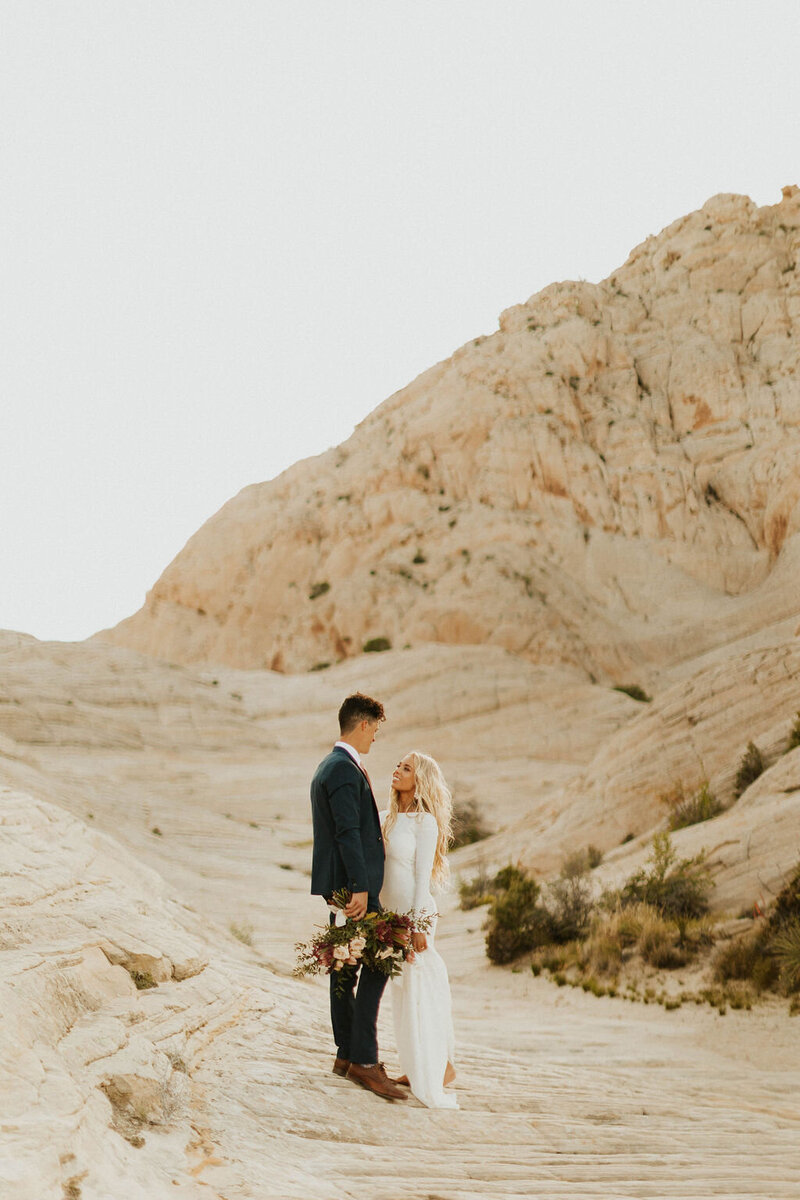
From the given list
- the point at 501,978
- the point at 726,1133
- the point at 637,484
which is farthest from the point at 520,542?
the point at 726,1133

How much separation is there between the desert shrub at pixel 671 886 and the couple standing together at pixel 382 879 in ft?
23.1

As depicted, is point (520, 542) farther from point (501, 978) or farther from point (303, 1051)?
point (303, 1051)

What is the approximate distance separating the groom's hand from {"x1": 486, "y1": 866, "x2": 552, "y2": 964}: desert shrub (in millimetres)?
8956

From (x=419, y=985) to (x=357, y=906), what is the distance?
69 cm

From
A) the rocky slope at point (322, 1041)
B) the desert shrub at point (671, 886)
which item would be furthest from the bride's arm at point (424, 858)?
the desert shrub at point (671, 886)

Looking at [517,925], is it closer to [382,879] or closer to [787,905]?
[787,905]

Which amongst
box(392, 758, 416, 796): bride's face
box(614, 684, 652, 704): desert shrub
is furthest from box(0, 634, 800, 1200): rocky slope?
box(614, 684, 652, 704): desert shrub

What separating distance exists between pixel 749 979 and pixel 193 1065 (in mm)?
7100

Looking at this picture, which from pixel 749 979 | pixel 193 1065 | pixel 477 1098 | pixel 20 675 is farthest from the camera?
pixel 20 675

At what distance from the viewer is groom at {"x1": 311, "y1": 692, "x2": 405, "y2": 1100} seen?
5.24 metres

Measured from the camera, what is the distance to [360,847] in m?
5.23

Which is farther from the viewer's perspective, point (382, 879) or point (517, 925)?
point (517, 925)

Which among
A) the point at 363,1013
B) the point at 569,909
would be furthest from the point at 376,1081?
the point at 569,909

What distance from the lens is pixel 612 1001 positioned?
35.7 ft
